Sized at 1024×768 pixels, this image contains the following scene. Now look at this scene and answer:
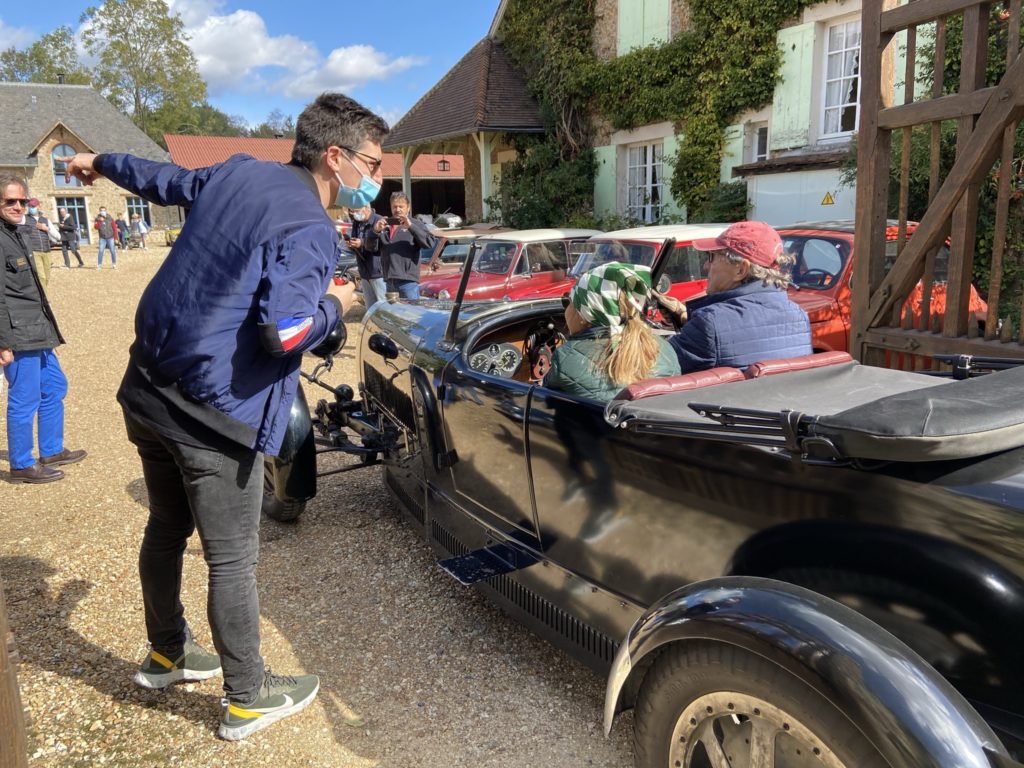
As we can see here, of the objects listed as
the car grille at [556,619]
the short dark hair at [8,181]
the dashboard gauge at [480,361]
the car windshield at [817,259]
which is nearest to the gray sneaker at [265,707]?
the car grille at [556,619]

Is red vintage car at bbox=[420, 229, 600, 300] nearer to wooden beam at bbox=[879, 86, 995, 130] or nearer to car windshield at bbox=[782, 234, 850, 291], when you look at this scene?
car windshield at bbox=[782, 234, 850, 291]

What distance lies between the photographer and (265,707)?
2340 millimetres

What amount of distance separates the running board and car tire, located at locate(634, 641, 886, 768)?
32.7 inches

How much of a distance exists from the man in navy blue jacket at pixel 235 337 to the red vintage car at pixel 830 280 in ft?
13.8

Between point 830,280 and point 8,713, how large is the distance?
5.64m

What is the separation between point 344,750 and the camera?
2328 millimetres

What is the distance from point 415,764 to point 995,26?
667 cm

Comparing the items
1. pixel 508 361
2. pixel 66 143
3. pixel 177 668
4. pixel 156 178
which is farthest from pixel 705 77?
pixel 66 143

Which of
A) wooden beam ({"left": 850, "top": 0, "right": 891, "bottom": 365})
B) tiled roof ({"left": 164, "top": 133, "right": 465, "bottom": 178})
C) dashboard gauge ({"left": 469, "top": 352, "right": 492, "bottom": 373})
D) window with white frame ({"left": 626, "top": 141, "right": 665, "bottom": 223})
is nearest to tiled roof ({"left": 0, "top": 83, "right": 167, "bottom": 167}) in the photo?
tiled roof ({"left": 164, "top": 133, "right": 465, "bottom": 178})

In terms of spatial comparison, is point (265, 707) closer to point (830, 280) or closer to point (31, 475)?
point (31, 475)

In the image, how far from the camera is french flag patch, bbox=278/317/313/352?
1.96m

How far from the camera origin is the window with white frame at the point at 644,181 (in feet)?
46.3

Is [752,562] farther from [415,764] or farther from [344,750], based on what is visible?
[344,750]

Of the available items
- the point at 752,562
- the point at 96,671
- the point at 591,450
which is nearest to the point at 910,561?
the point at 752,562
